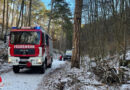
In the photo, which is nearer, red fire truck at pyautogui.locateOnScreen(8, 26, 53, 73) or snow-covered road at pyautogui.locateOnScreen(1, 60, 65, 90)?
snow-covered road at pyautogui.locateOnScreen(1, 60, 65, 90)

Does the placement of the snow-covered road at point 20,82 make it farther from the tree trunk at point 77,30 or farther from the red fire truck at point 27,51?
the tree trunk at point 77,30

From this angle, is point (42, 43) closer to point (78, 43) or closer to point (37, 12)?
point (78, 43)

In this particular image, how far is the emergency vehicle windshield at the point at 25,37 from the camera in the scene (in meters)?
8.80

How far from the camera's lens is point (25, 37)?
8.94 metres

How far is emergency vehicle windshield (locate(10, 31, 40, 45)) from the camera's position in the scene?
8805 mm

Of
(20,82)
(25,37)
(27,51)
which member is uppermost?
(25,37)

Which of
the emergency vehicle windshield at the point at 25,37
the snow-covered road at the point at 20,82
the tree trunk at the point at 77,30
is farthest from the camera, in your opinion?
the emergency vehicle windshield at the point at 25,37

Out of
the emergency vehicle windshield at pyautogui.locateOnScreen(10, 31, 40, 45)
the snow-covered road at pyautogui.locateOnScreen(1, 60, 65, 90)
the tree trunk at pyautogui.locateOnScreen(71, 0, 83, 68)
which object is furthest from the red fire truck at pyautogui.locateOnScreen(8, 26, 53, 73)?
the tree trunk at pyautogui.locateOnScreen(71, 0, 83, 68)

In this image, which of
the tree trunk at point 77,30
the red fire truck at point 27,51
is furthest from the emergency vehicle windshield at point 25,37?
the tree trunk at point 77,30

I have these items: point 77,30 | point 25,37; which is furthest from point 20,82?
point 77,30

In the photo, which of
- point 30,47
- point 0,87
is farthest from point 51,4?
point 0,87

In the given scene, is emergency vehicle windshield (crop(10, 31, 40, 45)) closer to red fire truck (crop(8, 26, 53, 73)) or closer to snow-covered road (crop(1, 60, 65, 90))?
red fire truck (crop(8, 26, 53, 73))

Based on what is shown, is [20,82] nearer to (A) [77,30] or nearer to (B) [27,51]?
(B) [27,51]

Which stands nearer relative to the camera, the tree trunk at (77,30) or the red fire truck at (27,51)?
the tree trunk at (77,30)
